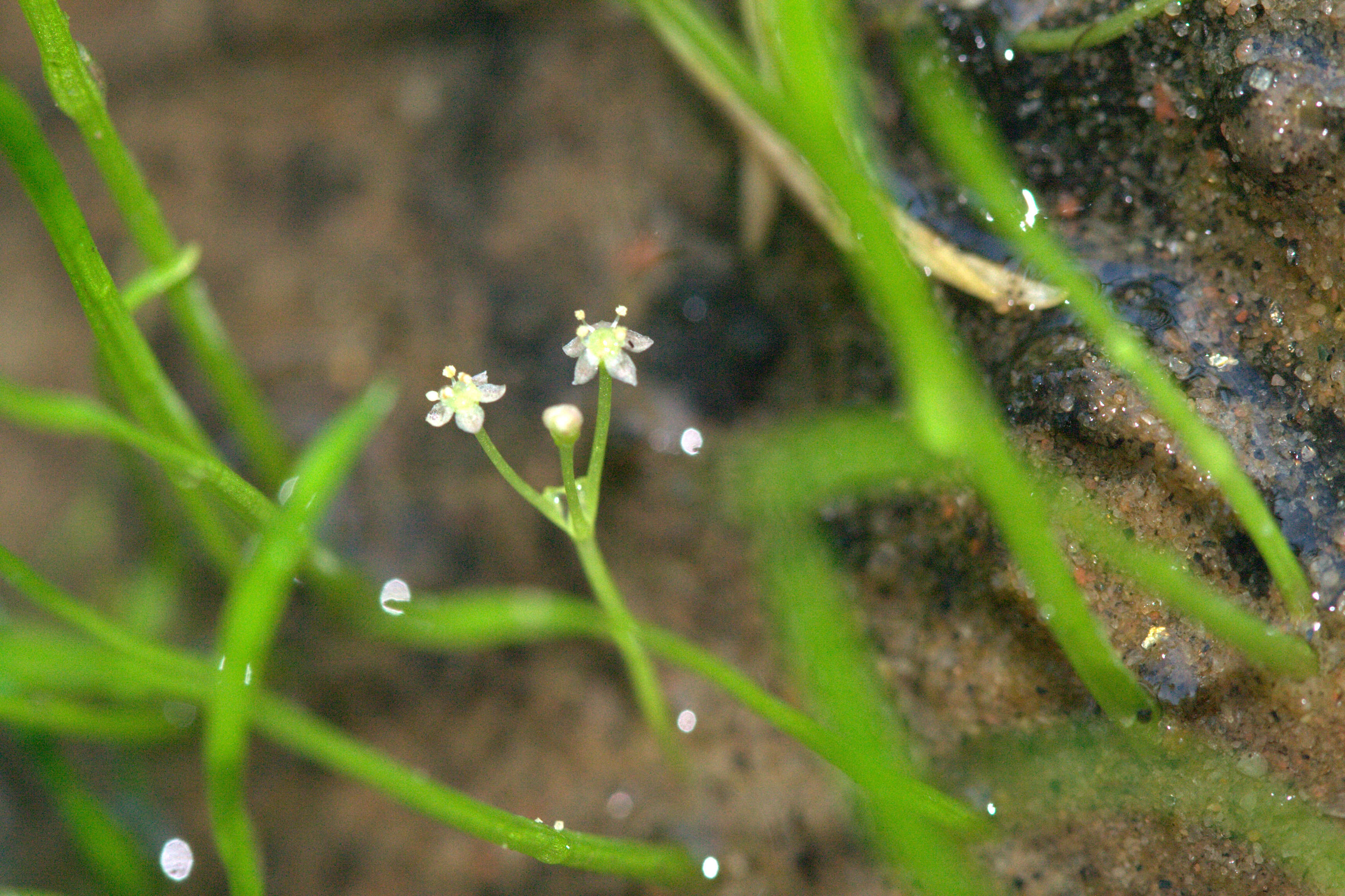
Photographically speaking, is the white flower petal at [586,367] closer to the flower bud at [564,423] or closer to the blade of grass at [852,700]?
the flower bud at [564,423]

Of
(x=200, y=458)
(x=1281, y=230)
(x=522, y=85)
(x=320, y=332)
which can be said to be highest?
(x=522, y=85)

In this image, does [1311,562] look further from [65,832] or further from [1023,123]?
[65,832]

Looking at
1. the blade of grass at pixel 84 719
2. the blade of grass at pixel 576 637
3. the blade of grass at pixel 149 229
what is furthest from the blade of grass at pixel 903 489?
the blade of grass at pixel 84 719

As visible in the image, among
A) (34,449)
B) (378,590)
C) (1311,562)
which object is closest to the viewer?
(1311,562)

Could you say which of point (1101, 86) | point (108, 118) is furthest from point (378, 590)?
point (1101, 86)

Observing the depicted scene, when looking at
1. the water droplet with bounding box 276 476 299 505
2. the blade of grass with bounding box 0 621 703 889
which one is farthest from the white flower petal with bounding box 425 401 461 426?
the water droplet with bounding box 276 476 299 505

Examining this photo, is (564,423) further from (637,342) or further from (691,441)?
(691,441)
